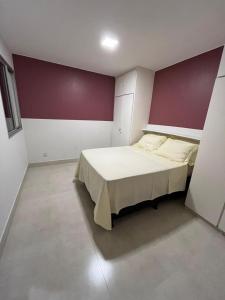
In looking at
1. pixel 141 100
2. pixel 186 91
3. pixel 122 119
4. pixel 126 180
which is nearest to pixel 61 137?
pixel 122 119

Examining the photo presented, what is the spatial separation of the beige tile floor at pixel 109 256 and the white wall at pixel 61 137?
1.53 m

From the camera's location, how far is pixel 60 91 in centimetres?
313

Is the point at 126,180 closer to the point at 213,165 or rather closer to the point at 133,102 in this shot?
the point at 213,165

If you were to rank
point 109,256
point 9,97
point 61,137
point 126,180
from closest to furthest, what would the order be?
point 109,256
point 126,180
point 9,97
point 61,137

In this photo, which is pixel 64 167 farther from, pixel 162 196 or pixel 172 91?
pixel 172 91

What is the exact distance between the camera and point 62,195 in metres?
2.22

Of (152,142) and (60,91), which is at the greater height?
(60,91)

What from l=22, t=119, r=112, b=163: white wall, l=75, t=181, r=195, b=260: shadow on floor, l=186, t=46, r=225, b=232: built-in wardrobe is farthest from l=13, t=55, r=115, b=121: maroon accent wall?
l=186, t=46, r=225, b=232: built-in wardrobe

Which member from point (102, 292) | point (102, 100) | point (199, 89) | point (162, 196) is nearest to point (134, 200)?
point (162, 196)

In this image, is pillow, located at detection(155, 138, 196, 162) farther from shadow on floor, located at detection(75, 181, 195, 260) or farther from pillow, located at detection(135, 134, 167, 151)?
shadow on floor, located at detection(75, 181, 195, 260)

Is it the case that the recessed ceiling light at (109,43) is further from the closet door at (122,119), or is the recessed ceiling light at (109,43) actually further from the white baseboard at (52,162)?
the white baseboard at (52,162)

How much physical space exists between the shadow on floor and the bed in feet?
0.52

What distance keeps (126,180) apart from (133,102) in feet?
6.96

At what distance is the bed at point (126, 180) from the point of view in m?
1.50
